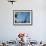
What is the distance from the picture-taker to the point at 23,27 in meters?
5.22

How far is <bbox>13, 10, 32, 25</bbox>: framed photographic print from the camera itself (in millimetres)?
5207

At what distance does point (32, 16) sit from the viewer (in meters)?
5.22

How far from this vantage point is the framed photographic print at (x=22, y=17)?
5207 mm

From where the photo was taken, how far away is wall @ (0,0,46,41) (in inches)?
205

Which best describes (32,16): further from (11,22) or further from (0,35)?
(0,35)

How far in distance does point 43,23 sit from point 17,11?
1056 mm

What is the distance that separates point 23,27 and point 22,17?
372 mm

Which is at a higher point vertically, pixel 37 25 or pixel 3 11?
pixel 3 11

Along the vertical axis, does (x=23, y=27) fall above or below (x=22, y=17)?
below

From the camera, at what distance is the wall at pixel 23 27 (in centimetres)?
520

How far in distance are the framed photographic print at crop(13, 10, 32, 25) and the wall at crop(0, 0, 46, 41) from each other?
0.13 m

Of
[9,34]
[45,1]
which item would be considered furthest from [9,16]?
[45,1]

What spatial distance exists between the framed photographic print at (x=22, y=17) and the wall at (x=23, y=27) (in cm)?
13

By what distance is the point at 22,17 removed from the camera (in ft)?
17.1
